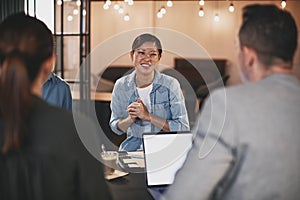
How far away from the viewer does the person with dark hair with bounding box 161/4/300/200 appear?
3.90 ft

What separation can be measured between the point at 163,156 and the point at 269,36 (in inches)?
27.2

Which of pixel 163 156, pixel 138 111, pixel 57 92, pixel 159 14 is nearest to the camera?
pixel 163 156

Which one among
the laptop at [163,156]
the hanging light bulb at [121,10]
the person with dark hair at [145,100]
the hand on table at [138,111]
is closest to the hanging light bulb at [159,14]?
the hanging light bulb at [121,10]

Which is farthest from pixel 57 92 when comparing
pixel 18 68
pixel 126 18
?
pixel 126 18

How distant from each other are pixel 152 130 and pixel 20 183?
3.13 ft

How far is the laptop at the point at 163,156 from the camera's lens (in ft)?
5.68

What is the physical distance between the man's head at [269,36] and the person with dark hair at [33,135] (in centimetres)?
52

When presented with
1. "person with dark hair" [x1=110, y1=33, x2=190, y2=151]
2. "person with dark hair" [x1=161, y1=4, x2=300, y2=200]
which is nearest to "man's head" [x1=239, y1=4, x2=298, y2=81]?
"person with dark hair" [x1=161, y1=4, x2=300, y2=200]

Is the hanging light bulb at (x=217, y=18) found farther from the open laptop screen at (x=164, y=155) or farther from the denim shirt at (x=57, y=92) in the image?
the open laptop screen at (x=164, y=155)

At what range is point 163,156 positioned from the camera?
1.77 m

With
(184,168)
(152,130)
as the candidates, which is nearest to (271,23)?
(184,168)

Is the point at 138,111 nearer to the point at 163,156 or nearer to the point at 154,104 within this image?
the point at 154,104

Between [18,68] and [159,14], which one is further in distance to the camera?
[159,14]

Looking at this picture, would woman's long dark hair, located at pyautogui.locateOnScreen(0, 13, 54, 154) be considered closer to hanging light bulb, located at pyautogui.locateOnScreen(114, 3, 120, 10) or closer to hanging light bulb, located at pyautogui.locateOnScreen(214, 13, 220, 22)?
hanging light bulb, located at pyautogui.locateOnScreen(114, 3, 120, 10)
